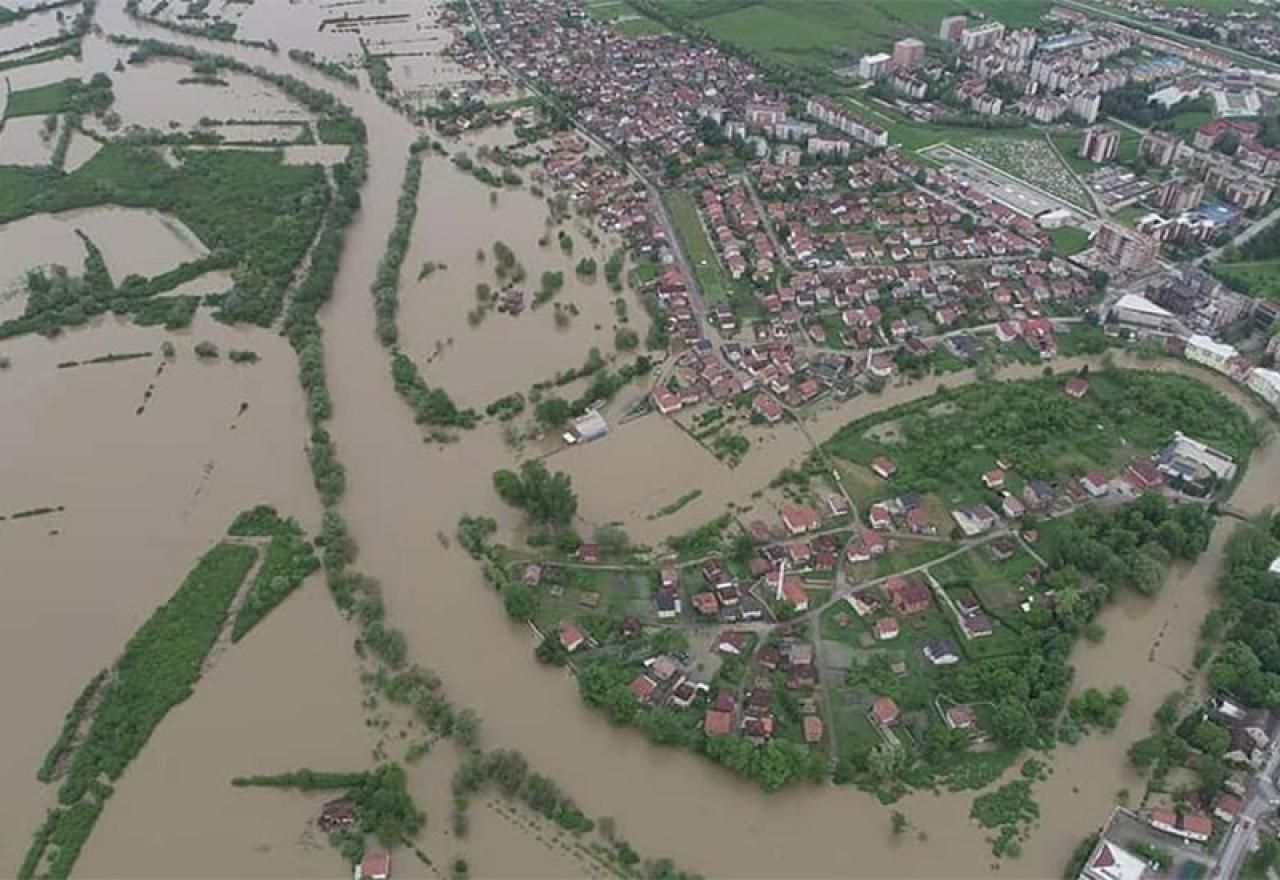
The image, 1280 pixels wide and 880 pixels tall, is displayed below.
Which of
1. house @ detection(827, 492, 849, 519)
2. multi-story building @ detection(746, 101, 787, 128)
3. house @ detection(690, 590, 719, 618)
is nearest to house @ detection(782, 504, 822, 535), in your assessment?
house @ detection(827, 492, 849, 519)

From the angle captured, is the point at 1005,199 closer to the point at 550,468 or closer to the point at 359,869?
the point at 550,468

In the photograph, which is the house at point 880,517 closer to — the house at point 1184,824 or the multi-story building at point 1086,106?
the house at point 1184,824

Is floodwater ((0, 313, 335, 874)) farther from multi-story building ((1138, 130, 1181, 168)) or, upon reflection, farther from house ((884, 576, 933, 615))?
multi-story building ((1138, 130, 1181, 168))

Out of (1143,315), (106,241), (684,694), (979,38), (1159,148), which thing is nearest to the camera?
(684,694)

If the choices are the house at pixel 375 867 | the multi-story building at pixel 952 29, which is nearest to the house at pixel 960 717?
the house at pixel 375 867

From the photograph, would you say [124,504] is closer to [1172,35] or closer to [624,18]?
[624,18]

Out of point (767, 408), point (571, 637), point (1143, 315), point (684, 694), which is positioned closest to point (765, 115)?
point (1143, 315)
